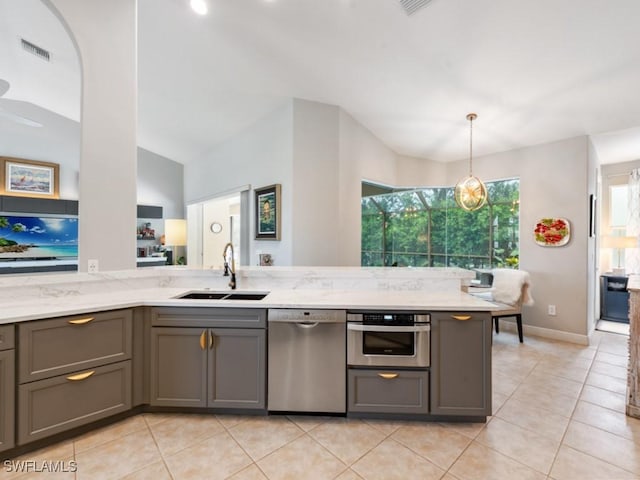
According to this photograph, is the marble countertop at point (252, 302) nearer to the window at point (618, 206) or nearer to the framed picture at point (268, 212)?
the framed picture at point (268, 212)

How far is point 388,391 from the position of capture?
207 centimetres

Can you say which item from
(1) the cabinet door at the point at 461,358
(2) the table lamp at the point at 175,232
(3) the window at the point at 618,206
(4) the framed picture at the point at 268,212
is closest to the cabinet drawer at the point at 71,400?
(1) the cabinet door at the point at 461,358

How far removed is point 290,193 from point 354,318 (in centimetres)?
206

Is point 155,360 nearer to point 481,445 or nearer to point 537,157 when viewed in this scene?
point 481,445

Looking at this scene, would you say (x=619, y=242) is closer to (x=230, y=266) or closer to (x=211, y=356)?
(x=230, y=266)

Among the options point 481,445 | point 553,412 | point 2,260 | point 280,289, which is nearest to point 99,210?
point 280,289

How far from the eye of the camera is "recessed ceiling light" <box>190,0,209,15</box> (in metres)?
2.31

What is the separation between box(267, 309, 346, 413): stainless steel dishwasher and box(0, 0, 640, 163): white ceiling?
226 cm

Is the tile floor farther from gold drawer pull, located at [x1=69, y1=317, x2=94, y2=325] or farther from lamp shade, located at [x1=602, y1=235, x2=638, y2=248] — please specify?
lamp shade, located at [x1=602, y1=235, x2=638, y2=248]

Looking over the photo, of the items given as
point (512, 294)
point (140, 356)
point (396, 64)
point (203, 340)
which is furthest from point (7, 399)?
point (512, 294)

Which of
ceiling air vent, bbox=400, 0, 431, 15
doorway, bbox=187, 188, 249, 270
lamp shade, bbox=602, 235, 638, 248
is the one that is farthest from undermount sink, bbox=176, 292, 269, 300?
lamp shade, bbox=602, 235, 638, 248

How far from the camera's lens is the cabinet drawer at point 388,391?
2055 mm

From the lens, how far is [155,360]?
212 cm

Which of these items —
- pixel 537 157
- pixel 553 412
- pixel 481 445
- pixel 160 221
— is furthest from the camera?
pixel 160 221
